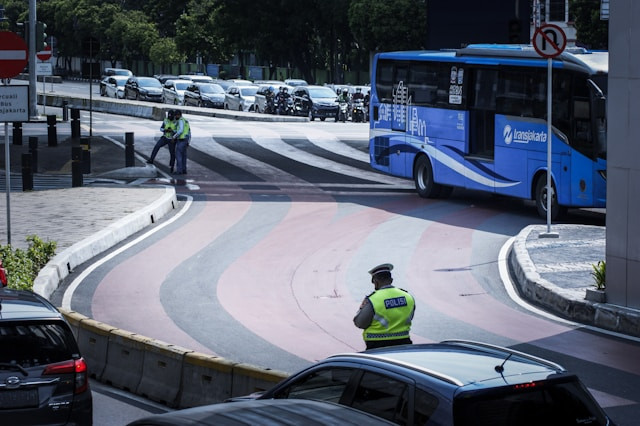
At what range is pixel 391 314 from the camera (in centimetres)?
1083

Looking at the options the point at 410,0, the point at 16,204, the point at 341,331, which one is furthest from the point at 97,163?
the point at 410,0

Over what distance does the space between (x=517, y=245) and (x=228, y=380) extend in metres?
10.4

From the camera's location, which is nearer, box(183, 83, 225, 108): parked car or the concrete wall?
the concrete wall

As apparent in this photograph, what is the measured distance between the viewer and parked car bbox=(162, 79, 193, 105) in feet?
240

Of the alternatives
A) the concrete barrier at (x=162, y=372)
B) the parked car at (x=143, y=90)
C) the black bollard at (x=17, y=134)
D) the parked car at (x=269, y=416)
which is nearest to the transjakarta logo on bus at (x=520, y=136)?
the concrete barrier at (x=162, y=372)

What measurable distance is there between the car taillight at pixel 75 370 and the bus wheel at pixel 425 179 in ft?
66.3

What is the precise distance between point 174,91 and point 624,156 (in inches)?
2324

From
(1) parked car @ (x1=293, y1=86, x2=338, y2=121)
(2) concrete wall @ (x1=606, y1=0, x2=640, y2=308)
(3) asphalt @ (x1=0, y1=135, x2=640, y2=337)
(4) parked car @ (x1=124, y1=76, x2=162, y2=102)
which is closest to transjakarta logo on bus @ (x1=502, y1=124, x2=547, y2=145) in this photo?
(3) asphalt @ (x1=0, y1=135, x2=640, y2=337)

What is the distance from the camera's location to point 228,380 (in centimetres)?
1138

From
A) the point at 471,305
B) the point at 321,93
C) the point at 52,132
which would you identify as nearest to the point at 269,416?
the point at 471,305

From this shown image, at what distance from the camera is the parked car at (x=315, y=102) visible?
195ft

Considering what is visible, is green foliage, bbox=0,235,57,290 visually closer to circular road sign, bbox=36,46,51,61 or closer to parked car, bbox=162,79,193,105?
circular road sign, bbox=36,46,51,61

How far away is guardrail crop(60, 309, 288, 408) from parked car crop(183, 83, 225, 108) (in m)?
56.9

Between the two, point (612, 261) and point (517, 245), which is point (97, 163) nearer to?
point (517, 245)
